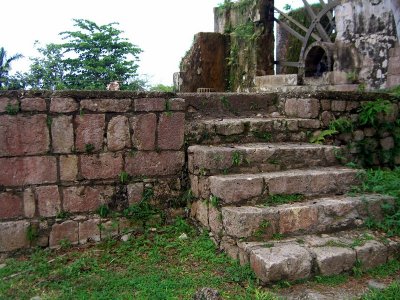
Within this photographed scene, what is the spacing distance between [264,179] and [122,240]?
5.12ft

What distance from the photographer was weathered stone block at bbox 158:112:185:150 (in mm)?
4027

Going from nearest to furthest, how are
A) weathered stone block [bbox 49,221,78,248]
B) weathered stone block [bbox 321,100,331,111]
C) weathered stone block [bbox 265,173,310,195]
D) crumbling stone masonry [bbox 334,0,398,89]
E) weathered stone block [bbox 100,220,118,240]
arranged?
Result: weathered stone block [bbox 265,173,310,195] < weathered stone block [bbox 49,221,78,248] < weathered stone block [bbox 100,220,118,240] < weathered stone block [bbox 321,100,331,111] < crumbling stone masonry [bbox 334,0,398,89]

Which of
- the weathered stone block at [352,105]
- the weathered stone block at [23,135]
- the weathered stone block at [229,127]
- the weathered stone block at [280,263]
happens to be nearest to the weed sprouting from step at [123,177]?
the weathered stone block at [23,135]

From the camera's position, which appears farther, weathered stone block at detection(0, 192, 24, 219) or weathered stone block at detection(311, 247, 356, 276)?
weathered stone block at detection(0, 192, 24, 219)

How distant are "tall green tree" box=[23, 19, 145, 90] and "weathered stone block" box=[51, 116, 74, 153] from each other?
15.5 metres

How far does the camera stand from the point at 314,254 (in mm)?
2961

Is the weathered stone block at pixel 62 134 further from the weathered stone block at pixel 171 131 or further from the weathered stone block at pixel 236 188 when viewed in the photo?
the weathered stone block at pixel 236 188

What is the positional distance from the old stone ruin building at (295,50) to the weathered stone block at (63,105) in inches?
196

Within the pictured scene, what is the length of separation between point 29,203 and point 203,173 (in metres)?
1.72

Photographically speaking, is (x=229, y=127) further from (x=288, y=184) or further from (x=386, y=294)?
(x=386, y=294)

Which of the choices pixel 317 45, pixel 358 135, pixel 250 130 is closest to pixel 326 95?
pixel 358 135

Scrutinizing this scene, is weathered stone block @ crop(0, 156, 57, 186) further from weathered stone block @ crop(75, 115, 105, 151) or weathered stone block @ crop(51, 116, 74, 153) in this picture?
weathered stone block @ crop(75, 115, 105, 151)

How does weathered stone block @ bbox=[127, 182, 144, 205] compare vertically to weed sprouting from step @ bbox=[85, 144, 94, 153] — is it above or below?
below

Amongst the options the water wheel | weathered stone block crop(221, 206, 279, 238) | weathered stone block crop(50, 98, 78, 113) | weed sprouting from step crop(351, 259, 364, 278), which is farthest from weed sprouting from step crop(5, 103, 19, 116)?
the water wheel
